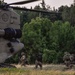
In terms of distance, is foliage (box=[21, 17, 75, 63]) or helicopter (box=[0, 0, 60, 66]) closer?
helicopter (box=[0, 0, 60, 66])

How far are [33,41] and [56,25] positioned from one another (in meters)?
5.19

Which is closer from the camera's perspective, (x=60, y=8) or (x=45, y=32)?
(x=45, y=32)

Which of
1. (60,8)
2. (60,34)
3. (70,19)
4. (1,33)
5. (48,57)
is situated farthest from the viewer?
(60,8)

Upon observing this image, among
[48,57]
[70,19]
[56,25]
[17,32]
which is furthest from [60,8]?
[17,32]

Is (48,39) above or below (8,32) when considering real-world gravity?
below

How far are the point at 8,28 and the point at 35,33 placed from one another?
25.7m

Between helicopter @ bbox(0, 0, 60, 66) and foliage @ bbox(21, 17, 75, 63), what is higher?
helicopter @ bbox(0, 0, 60, 66)

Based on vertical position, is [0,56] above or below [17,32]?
below

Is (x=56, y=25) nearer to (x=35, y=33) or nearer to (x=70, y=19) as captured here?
(x=35, y=33)

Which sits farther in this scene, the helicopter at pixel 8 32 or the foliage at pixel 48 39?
the foliage at pixel 48 39

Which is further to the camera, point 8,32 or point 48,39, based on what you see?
point 48,39

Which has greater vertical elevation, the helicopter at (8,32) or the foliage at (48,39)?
the helicopter at (8,32)

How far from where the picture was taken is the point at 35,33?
4912 centimetres

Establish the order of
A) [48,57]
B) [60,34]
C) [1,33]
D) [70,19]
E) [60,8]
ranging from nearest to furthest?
1. [1,33]
2. [48,57]
3. [60,34]
4. [70,19]
5. [60,8]
